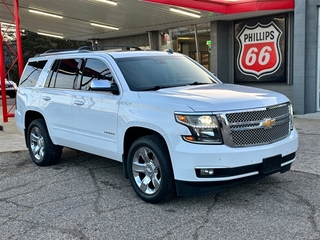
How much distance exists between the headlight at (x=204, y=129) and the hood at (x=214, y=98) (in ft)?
0.32

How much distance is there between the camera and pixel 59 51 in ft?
22.6

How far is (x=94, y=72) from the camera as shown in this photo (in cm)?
570

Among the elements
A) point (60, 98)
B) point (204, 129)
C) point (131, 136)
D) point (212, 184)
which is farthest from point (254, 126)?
point (60, 98)

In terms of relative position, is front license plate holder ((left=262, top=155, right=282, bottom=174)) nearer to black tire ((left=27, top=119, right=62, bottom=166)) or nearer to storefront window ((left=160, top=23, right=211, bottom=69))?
black tire ((left=27, top=119, right=62, bottom=166))

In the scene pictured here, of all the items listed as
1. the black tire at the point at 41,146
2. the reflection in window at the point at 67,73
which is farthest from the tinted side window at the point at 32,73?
the black tire at the point at 41,146

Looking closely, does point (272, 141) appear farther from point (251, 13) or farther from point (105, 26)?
point (105, 26)

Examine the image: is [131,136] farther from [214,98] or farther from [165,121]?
[214,98]

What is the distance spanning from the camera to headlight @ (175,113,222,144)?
13.7 ft

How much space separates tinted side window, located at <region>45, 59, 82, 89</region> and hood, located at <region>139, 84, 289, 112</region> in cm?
166

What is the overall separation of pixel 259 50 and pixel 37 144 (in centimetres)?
932

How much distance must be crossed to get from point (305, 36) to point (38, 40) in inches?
1240

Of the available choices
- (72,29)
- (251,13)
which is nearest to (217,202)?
(251,13)

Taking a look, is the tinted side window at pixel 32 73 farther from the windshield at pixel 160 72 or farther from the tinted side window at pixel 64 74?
the windshield at pixel 160 72

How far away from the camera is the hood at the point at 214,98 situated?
4242 mm
